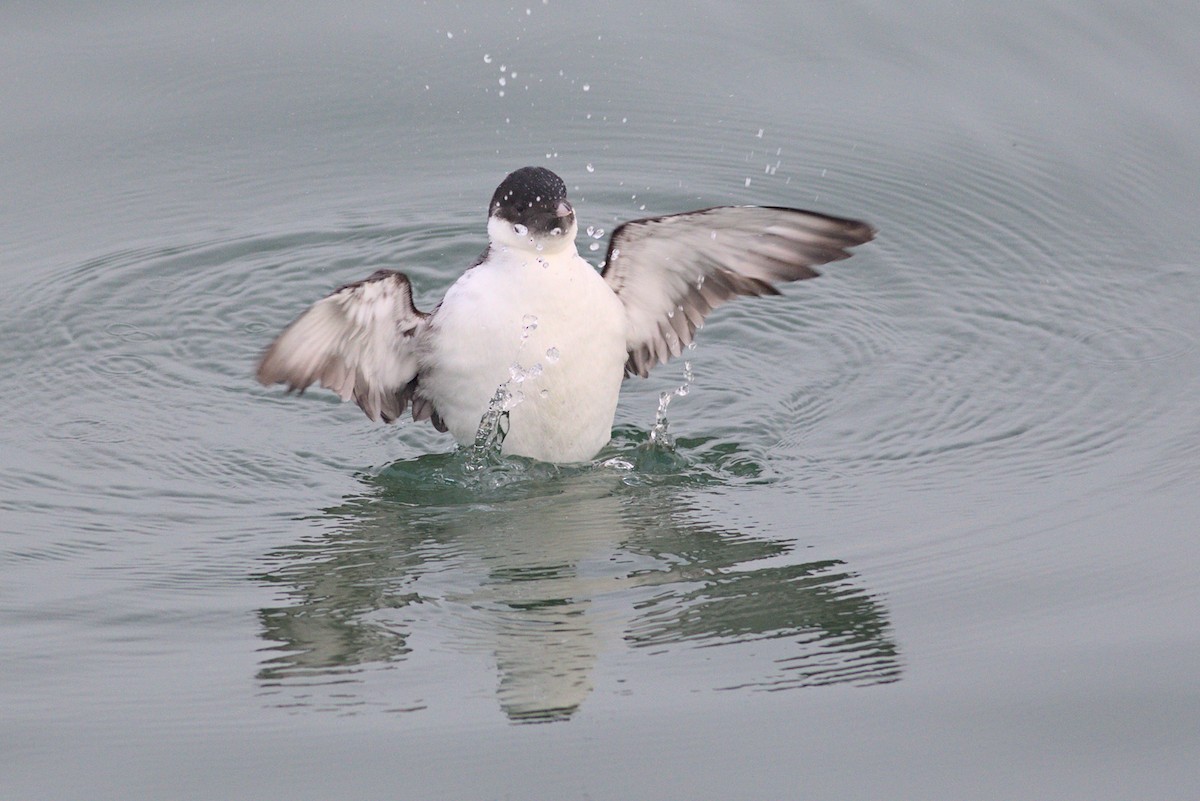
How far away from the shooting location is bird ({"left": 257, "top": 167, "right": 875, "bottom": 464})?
7.17 m

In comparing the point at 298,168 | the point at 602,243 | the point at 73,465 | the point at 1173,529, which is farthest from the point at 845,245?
the point at 298,168

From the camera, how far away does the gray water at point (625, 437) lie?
5164mm

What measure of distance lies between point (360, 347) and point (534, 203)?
979 mm

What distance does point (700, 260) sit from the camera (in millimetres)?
7648

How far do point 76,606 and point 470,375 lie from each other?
6.33 feet

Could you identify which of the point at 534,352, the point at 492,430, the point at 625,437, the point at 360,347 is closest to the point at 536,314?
the point at 534,352

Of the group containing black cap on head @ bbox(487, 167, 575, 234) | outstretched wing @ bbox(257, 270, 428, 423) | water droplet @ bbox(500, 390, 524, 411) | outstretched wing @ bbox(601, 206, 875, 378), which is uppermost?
black cap on head @ bbox(487, 167, 575, 234)

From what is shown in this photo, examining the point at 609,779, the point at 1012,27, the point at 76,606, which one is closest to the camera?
the point at 609,779

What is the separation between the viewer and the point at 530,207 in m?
7.16

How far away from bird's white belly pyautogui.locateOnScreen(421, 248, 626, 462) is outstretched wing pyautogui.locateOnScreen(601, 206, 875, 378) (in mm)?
215

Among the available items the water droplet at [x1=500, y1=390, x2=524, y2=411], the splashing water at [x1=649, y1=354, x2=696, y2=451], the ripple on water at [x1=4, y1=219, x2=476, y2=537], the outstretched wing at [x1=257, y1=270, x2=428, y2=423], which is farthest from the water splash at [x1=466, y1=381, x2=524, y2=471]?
the splashing water at [x1=649, y1=354, x2=696, y2=451]

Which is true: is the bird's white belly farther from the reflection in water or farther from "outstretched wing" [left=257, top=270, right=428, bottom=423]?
the reflection in water

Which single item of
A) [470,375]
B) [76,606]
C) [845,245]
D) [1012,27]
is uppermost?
[1012,27]

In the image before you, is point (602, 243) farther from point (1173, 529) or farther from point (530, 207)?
point (1173, 529)
